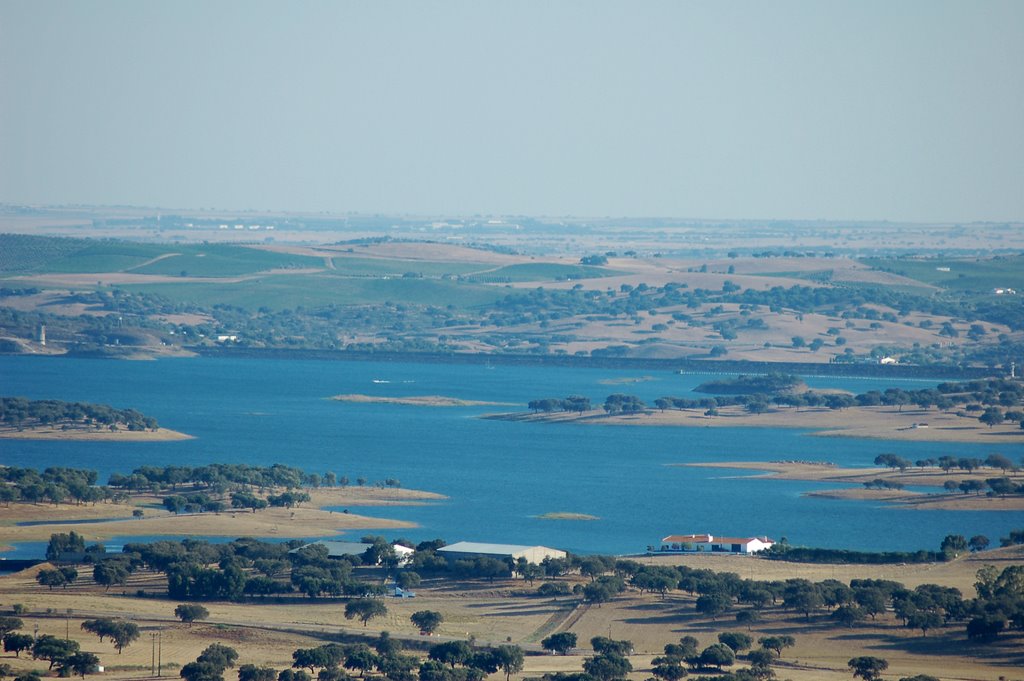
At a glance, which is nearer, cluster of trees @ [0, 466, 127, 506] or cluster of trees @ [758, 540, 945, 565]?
cluster of trees @ [758, 540, 945, 565]

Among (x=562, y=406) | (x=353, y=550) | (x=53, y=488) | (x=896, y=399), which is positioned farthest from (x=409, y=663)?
(x=896, y=399)

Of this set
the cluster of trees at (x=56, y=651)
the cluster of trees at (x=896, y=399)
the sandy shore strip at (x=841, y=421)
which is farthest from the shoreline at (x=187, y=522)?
the cluster of trees at (x=896, y=399)

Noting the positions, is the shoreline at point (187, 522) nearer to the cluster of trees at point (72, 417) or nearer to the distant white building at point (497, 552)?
the distant white building at point (497, 552)

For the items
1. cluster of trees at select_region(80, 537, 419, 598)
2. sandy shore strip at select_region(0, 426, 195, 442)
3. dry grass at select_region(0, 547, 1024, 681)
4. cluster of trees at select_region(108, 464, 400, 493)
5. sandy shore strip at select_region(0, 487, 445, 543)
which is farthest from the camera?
sandy shore strip at select_region(0, 426, 195, 442)

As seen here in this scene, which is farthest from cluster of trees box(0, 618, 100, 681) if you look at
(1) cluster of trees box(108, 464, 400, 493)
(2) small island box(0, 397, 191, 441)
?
(2) small island box(0, 397, 191, 441)

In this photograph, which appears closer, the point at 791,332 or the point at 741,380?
the point at 741,380

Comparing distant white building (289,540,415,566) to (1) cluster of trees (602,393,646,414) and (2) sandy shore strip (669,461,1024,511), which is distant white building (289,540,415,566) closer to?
(2) sandy shore strip (669,461,1024,511)

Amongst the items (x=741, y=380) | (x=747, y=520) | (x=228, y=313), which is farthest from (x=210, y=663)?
(x=228, y=313)

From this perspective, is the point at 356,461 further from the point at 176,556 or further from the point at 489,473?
the point at 176,556
